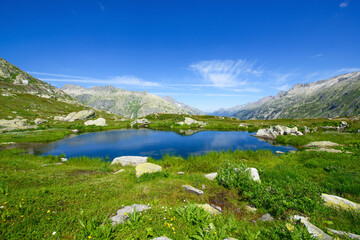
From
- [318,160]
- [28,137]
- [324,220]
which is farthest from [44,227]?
[28,137]

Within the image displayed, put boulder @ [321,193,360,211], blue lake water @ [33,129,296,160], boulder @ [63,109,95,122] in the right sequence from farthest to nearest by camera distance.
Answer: boulder @ [63,109,95,122] → blue lake water @ [33,129,296,160] → boulder @ [321,193,360,211]

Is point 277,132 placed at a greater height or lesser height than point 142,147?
greater

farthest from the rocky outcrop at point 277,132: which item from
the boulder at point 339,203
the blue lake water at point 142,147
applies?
the boulder at point 339,203

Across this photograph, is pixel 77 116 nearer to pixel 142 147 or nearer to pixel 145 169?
pixel 142 147

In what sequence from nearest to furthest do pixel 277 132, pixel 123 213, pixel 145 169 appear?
1. pixel 123 213
2. pixel 145 169
3. pixel 277 132

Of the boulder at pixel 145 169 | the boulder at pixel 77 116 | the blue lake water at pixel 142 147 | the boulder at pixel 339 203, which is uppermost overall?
the boulder at pixel 77 116

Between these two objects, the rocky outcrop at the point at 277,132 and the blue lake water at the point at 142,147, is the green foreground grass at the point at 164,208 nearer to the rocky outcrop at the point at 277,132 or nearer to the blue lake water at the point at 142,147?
the blue lake water at the point at 142,147

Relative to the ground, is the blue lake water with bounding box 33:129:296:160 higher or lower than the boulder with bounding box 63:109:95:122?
lower

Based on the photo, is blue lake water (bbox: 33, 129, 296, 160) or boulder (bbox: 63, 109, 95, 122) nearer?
blue lake water (bbox: 33, 129, 296, 160)

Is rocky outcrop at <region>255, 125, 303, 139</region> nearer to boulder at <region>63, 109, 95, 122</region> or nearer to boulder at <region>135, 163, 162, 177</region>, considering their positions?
boulder at <region>135, 163, 162, 177</region>

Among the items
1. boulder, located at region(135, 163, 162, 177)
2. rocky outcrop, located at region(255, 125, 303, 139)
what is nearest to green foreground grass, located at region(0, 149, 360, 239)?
boulder, located at region(135, 163, 162, 177)

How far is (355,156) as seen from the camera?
69.1 ft

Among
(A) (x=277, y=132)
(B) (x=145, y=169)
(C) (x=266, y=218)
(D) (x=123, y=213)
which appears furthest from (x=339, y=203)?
(A) (x=277, y=132)

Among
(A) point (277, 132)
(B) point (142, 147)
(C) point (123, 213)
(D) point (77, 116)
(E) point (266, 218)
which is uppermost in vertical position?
(D) point (77, 116)
